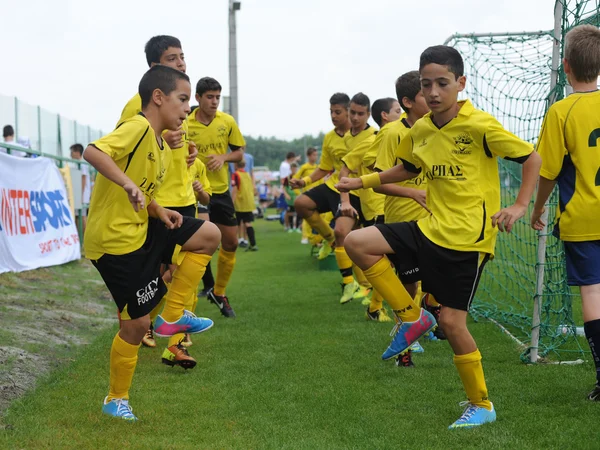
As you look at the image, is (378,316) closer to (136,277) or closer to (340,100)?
(340,100)

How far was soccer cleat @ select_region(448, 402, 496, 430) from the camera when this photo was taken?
4102mm

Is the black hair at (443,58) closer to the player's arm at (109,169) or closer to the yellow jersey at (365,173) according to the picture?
the player's arm at (109,169)

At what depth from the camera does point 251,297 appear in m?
9.77

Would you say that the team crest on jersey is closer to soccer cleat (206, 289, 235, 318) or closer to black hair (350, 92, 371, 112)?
black hair (350, 92, 371, 112)

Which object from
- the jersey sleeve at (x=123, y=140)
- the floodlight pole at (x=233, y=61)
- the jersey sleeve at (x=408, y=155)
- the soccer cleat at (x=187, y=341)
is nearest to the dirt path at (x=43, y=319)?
the soccer cleat at (x=187, y=341)

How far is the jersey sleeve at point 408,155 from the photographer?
15.4 ft

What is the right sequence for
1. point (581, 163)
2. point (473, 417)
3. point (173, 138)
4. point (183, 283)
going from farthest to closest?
point (183, 283) < point (173, 138) < point (581, 163) < point (473, 417)

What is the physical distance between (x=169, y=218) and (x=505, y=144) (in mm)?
1981

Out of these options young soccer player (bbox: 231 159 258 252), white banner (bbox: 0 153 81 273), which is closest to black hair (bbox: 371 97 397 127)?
white banner (bbox: 0 153 81 273)

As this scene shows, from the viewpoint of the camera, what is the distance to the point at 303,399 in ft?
15.8

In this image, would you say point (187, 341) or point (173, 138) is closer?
point (173, 138)

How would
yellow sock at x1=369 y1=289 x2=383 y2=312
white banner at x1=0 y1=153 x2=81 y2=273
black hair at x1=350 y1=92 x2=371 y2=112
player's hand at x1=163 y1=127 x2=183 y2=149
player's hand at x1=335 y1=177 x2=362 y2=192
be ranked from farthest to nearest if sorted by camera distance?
white banner at x1=0 y1=153 x2=81 y2=273, black hair at x1=350 y1=92 x2=371 y2=112, yellow sock at x1=369 y1=289 x2=383 y2=312, player's hand at x1=163 y1=127 x2=183 y2=149, player's hand at x1=335 y1=177 x2=362 y2=192

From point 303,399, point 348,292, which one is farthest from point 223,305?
point 303,399

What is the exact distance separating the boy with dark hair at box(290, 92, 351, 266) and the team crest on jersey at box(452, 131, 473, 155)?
14.2 feet
